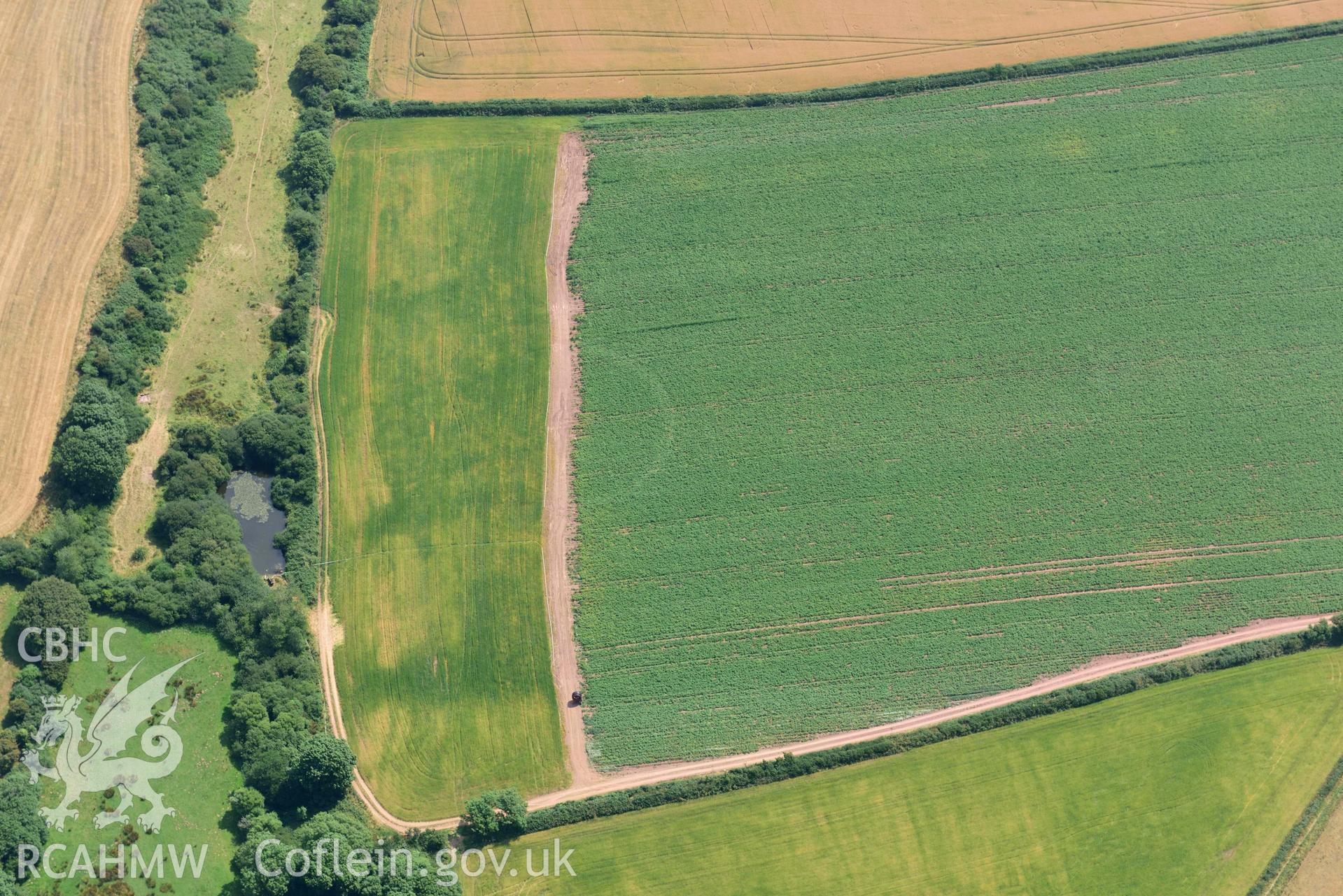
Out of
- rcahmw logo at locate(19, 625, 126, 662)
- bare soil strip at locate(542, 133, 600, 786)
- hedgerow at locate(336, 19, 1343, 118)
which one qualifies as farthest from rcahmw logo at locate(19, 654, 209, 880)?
hedgerow at locate(336, 19, 1343, 118)

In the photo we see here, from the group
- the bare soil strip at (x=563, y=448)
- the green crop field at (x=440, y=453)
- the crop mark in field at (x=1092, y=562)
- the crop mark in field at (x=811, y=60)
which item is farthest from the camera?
the crop mark in field at (x=811, y=60)

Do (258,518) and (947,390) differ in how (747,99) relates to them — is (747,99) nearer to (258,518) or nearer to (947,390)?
(947,390)

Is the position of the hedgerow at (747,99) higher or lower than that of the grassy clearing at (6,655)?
higher

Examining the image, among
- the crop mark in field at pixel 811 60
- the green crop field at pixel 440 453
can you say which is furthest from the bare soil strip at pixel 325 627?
the crop mark in field at pixel 811 60

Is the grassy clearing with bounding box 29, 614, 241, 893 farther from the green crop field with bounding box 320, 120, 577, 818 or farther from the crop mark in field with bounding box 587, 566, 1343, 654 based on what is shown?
the crop mark in field with bounding box 587, 566, 1343, 654

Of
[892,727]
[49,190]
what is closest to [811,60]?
[892,727]

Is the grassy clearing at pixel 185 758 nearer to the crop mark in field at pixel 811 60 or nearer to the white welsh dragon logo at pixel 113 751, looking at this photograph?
the white welsh dragon logo at pixel 113 751

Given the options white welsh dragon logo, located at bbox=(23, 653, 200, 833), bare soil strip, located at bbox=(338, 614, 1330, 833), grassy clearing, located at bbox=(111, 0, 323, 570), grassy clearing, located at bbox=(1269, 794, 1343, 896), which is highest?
grassy clearing, located at bbox=(111, 0, 323, 570)
